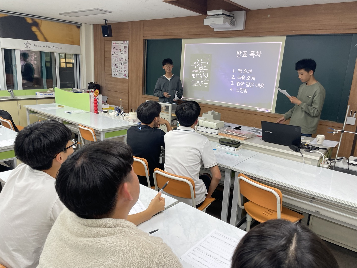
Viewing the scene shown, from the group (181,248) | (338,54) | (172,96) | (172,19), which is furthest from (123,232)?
(172,19)

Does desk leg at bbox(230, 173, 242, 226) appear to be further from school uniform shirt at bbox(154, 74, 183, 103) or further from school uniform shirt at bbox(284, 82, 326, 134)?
school uniform shirt at bbox(154, 74, 183, 103)

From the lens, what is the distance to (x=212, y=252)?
1114 millimetres

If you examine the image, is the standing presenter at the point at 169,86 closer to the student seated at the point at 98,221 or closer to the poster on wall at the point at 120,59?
the poster on wall at the point at 120,59

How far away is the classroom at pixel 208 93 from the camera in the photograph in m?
1.66

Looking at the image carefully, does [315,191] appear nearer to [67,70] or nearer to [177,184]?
[177,184]

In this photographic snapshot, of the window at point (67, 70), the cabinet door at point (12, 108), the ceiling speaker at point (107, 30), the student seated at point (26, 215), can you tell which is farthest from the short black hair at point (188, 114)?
the window at point (67, 70)

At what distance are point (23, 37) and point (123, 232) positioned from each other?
20.9 feet

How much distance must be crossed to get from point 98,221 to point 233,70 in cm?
433

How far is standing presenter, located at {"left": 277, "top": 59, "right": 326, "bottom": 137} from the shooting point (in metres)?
3.19

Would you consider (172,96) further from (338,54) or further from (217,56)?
(338,54)

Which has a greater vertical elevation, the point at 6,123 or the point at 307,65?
the point at 307,65

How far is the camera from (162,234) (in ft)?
4.03

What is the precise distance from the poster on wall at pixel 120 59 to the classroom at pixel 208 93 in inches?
1.4

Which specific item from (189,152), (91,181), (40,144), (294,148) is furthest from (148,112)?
(91,181)
